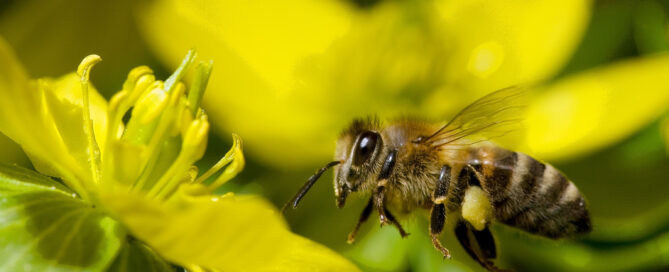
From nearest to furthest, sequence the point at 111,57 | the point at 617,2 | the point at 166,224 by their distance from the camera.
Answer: the point at 166,224 → the point at 111,57 → the point at 617,2

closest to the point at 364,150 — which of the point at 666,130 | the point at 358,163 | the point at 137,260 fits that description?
the point at 358,163

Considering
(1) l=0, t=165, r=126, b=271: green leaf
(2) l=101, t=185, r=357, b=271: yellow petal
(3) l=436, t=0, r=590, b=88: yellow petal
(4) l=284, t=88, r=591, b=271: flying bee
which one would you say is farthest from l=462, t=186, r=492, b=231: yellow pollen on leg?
(3) l=436, t=0, r=590, b=88: yellow petal

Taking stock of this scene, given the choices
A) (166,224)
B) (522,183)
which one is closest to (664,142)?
(522,183)

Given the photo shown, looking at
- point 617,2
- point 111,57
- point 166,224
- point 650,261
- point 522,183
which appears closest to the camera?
point 166,224

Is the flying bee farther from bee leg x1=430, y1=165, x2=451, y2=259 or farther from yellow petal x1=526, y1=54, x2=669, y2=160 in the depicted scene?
yellow petal x1=526, y1=54, x2=669, y2=160

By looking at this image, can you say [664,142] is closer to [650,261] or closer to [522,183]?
[650,261]

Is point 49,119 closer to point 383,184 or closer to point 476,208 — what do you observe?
point 383,184
